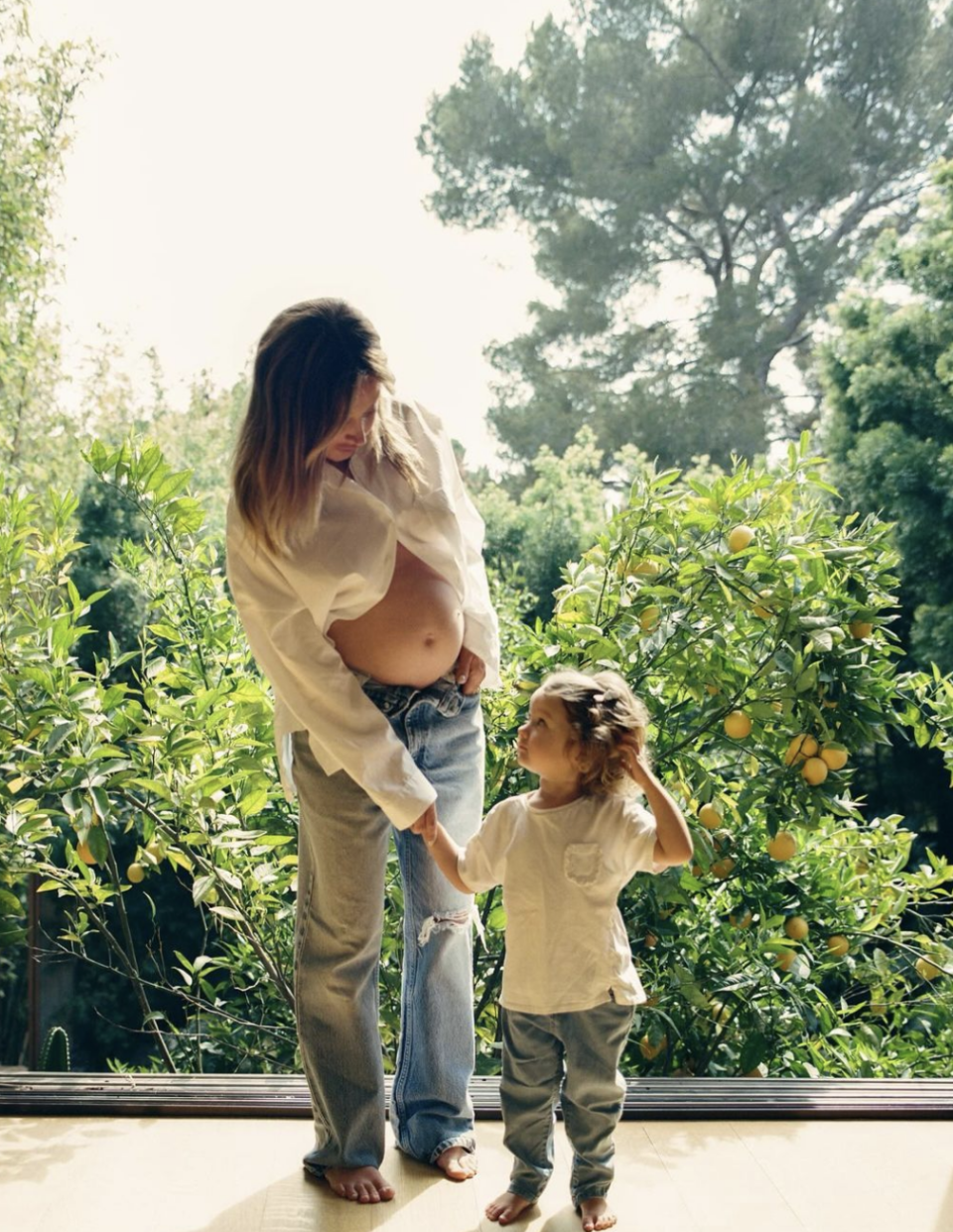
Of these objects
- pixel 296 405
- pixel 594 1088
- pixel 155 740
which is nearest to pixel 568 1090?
pixel 594 1088

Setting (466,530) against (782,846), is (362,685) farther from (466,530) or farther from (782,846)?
(782,846)

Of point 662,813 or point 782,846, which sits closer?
point 662,813

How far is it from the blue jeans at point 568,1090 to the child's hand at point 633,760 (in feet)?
0.87

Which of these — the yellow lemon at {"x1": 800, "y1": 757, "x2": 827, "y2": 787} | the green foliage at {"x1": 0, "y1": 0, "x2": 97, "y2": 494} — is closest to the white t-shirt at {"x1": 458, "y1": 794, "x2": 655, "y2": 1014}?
the yellow lemon at {"x1": 800, "y1": 757, "x2": 827, "y2": 787}

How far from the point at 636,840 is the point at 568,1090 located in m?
0.31

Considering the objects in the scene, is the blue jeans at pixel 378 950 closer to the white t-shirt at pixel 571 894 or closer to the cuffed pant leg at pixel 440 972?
the cuffed pant leg at pixel 440 972

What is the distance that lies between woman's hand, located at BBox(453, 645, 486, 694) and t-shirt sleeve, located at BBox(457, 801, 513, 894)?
0.18 meters

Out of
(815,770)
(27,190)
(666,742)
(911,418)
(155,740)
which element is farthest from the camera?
(911,418)

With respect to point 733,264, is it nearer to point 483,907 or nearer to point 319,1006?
point 483,907

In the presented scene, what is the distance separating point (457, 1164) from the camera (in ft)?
5.46

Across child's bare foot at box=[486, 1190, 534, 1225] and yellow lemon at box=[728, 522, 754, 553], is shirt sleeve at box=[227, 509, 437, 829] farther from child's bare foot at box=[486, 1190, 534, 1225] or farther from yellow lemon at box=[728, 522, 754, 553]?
yellow lemon at box=[728, 522, 754, 553]

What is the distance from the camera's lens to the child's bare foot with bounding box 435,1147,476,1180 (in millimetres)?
1651

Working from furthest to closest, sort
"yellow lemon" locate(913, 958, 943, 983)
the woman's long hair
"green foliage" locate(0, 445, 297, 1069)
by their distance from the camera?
"yellow lemon" locate(913, 958, 943, 983) < "green foliage" locate(0, 445, 297, 1069) < the woman's long hair

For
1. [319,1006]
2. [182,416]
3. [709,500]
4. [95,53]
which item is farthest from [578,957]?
[182,416]
